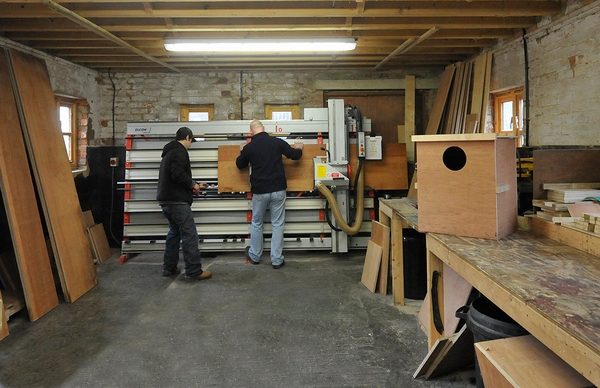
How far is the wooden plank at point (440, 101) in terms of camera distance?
17.4 feet

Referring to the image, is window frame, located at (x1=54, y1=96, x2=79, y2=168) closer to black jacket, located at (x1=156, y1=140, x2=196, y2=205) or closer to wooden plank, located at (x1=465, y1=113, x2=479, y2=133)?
black jacket, located at (x1=156, y1=140, x2=196, y2=205)

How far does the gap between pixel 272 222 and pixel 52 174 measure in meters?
2.29

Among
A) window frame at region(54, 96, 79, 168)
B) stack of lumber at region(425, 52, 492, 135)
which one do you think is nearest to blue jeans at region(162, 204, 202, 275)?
window frame at region(54, 96, 79, 168)

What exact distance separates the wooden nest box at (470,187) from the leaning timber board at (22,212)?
10.1 ft

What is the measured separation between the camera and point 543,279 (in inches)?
53.5

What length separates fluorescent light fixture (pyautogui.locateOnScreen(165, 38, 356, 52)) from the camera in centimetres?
398

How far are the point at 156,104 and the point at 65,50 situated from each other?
137 centimetres

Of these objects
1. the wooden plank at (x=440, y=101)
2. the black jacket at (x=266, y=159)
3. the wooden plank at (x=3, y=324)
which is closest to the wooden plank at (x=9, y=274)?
the wooden plank at (x=3, y=324)

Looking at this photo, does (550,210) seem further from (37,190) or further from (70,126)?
(70,126)

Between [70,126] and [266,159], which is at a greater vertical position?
[70,126]

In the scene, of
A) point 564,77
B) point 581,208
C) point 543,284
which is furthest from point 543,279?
point 564,77

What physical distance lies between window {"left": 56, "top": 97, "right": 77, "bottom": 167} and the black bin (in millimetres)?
4750

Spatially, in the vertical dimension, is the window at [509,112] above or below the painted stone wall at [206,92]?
below

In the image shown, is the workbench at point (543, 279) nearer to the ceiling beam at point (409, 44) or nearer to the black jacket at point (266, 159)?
the black jacket at point (266, 159)
